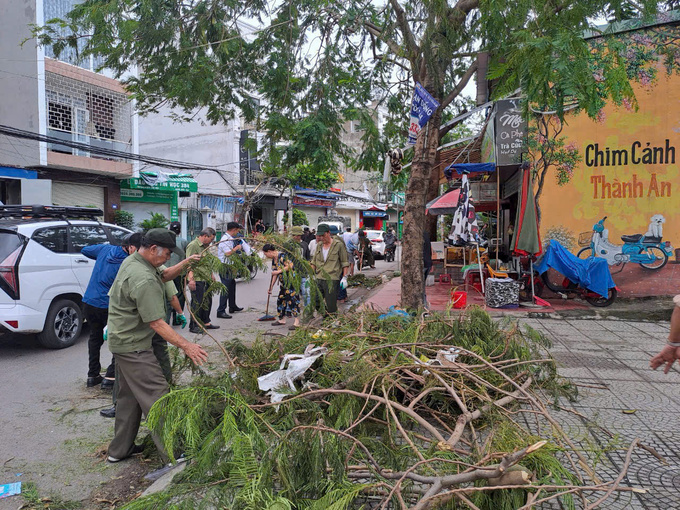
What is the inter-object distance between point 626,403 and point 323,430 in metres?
3.34

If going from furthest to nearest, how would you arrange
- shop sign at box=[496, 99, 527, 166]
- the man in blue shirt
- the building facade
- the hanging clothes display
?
the building facade → shop sign at box=[496, 99, 527, 166] → the hanging clothes display → the man in blue shirt

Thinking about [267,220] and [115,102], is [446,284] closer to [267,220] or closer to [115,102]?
[115,102]

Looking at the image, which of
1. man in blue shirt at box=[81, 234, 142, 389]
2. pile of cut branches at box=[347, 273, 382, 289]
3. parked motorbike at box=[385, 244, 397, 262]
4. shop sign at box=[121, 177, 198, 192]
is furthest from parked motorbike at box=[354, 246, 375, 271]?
man in blue shirt at box=[81, 234, 142, 389]

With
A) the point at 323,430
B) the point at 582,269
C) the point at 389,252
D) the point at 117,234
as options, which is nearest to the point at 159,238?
the point at 323,430

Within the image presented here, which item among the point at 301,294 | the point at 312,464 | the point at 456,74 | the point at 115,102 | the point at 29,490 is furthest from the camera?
the point at 115,102

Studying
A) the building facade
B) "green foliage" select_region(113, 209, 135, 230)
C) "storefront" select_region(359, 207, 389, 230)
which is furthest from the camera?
"storefront" select_region(359, 207, 389, 230)

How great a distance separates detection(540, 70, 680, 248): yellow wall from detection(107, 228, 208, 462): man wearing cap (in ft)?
30.3

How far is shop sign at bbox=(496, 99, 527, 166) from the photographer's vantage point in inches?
397

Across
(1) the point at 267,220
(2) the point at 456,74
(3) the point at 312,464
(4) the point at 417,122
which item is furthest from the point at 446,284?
(1) the point at 267,220

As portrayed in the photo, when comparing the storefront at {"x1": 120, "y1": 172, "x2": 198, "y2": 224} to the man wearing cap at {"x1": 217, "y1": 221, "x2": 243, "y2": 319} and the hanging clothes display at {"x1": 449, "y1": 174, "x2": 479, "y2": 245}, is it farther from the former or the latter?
the hanging clothes display at {"x1": 449, "y1": 174, "x2": 479, "y2": 245}

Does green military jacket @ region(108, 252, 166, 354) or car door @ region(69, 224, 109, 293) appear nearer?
green military jacket @ region(108, 252, 166, 354)

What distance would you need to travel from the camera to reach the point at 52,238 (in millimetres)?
6898

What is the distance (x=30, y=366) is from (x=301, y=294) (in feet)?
13.5

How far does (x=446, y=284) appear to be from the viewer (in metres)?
14.0
